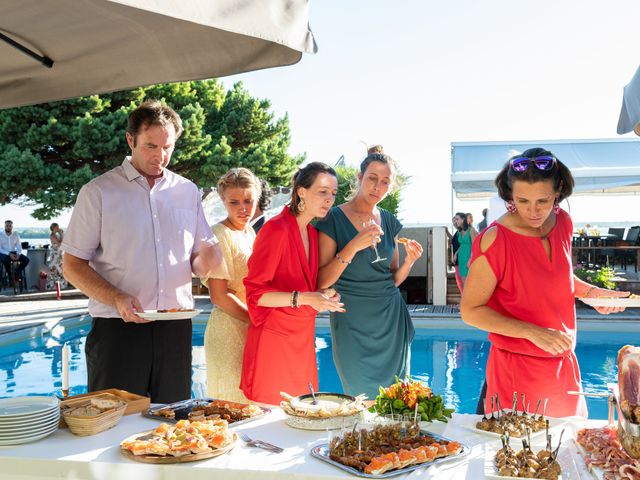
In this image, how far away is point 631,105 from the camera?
2.79 m

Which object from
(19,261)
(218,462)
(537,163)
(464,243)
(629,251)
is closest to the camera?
(218,462)

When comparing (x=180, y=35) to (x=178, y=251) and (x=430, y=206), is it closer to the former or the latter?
(x=178, y=251)

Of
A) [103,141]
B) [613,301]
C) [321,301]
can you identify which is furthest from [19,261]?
[613,301]

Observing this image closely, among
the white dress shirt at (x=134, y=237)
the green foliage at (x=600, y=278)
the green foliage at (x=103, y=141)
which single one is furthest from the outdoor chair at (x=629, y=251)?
the white dress shirt at (x=134, y=237)

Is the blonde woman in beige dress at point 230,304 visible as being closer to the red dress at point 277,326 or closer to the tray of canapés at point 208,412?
the red dress at point 277,326

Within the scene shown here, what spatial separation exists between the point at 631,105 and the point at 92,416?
2.61 m

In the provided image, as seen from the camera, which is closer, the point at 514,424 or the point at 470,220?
the point at 514,424

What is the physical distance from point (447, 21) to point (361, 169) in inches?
Answer: 593

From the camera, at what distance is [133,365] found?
2.70 metres

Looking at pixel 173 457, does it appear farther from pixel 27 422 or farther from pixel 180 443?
pixel 27 422

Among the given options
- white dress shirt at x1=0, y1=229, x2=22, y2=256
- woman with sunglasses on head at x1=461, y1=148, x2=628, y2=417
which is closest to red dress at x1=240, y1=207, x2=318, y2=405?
woman with sunglasses on head at x1=461, y1=148, x2=628, y2=417

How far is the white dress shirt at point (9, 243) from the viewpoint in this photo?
1451 cm

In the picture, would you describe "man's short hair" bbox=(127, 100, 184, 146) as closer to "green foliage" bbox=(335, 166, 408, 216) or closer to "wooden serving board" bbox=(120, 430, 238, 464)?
"green foliage" bbox=(335, 166, 408, 216)

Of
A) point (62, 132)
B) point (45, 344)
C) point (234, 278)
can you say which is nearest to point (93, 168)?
point (62, 132)
